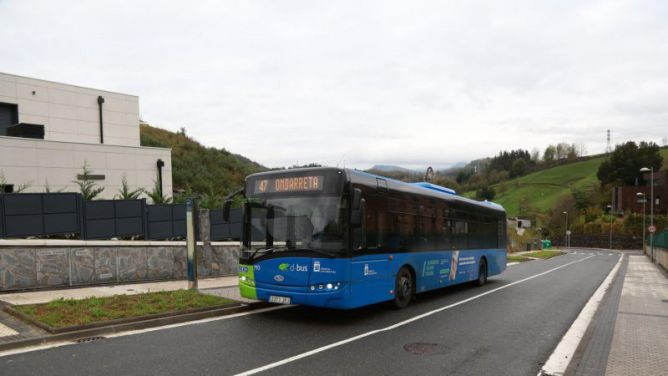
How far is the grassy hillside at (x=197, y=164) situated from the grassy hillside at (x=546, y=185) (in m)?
83.8

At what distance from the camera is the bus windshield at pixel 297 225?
8859 millimetres

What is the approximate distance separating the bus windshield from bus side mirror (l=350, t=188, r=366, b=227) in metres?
0.24

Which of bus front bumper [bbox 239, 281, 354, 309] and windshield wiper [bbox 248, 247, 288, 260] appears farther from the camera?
windshield wiper [bbox 248, 247, 288, 260]

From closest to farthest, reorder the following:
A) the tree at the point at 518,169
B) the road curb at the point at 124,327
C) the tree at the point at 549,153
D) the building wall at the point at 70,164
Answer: the road curb at the point at 124,327
the building wall at the point at 70,164
the tree at the point at 518,169
the tree at the point at 549,153

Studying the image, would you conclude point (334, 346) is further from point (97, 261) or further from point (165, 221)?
point (165, 221)

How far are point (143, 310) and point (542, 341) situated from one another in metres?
7.29

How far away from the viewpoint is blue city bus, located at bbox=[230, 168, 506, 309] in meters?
8.82

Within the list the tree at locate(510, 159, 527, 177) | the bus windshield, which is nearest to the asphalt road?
the bus windshield

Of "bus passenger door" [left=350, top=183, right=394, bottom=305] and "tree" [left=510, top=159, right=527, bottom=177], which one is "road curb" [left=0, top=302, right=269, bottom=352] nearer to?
"bus passenger door" [left=350, top=183, right=394, bottom=305]

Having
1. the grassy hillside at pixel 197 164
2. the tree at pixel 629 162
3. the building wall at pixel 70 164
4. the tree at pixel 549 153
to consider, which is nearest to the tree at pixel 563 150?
the tree at pixel 549 153

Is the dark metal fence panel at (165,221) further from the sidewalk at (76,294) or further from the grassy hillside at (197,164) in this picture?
the grassy hillside at (197,164)

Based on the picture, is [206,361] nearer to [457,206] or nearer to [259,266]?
[259,266]

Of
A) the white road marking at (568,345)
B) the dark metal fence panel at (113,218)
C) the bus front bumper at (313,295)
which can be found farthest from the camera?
the dark metal fence panel at (113,218)

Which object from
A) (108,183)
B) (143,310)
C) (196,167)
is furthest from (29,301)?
(196,167)
